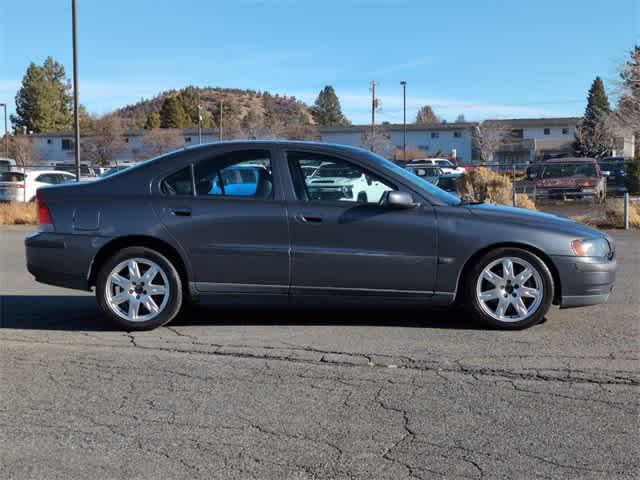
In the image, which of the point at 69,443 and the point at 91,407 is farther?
the point at 91,407

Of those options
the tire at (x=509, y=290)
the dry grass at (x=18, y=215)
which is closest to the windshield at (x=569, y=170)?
the dry grass at (x=18, y=215)

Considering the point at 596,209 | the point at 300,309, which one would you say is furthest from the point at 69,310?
the point at 596,209

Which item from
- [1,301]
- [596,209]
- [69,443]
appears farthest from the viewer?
[596,209]

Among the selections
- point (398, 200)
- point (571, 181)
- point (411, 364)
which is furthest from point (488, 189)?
point (411, 364)

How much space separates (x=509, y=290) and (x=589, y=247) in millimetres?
770

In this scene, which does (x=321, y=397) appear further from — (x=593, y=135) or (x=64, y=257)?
(x=593, y=135)

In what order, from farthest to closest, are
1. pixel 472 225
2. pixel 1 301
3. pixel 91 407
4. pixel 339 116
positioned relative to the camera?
pixel 339 116
pixel 1 301
pixel 472 225
pixel 91 407

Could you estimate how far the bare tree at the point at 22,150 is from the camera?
218ft

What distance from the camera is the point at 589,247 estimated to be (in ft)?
21.5

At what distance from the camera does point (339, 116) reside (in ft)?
405

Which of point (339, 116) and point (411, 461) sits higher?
point (339, 116)

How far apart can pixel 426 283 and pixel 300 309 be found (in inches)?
59.9

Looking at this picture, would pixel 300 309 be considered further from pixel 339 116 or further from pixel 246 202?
pixel 339 116

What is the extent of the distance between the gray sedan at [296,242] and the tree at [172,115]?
81477 millimetres
